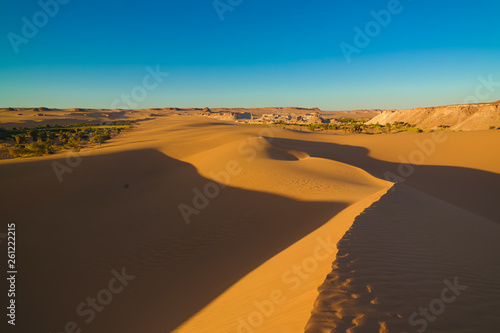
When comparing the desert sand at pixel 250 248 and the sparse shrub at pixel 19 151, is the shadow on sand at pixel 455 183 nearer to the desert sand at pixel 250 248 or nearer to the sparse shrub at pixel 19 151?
the desert sand at pixel 250 248

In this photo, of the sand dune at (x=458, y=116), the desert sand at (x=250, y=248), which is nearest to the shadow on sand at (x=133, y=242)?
the desert sand at (x=250, y=248)

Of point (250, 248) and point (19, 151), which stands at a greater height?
point (19, 151)

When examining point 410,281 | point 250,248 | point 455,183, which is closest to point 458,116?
point 455,183

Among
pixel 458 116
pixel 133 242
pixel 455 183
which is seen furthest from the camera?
pixel 458 116

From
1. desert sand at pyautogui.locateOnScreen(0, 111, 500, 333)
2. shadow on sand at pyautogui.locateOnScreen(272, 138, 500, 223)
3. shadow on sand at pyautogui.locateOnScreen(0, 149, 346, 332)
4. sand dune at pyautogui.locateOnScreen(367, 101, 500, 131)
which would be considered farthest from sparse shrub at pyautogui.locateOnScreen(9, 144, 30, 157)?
sand dune at pyautogui.locateOnScreen(367, 101, 500, 131)

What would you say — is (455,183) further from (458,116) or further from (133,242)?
(458,116)

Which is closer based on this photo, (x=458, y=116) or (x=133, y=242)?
(x=133, y=242)

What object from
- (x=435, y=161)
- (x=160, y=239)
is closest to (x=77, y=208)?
(x=160, y=239)

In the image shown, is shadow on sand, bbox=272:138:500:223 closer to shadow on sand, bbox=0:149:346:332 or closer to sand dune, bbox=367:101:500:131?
shadow on sand, bbox=0:149:346:332

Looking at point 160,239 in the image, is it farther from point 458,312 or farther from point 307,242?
point 458,312
